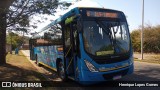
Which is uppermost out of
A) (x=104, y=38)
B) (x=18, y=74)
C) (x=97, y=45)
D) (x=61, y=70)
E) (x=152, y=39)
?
(x=104, y=38)

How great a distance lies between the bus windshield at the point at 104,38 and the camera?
405 inches

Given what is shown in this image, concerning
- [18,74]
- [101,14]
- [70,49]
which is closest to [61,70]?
[70,49]

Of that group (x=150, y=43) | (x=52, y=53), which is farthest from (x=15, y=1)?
(x=150, y=43)

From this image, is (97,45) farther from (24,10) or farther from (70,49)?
(24,10)

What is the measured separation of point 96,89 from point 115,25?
2720mm

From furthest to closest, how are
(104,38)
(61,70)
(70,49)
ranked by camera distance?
(61,70) → (70,49) → (104,38)

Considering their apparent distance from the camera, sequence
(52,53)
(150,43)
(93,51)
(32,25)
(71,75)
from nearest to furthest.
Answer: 1. (93,51)
2. (71,75)
3. (52,53)
4. (32,25)
5. (150,43)

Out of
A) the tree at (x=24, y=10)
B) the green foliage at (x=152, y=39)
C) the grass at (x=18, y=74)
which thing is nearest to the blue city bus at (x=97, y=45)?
the grass at (x=18, y=74)

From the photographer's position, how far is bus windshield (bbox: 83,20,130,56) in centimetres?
1030

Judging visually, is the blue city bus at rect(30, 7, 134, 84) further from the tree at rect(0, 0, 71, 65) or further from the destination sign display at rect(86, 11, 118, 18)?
the tree at rect(0, 0, 71, 65)

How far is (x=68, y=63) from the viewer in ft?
39.8

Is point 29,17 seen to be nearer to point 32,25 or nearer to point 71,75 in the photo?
point 32,25

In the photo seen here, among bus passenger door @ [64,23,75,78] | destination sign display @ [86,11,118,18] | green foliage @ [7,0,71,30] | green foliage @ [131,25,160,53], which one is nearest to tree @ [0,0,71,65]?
green foliage @ [7,0,71,30]

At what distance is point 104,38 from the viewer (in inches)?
415
